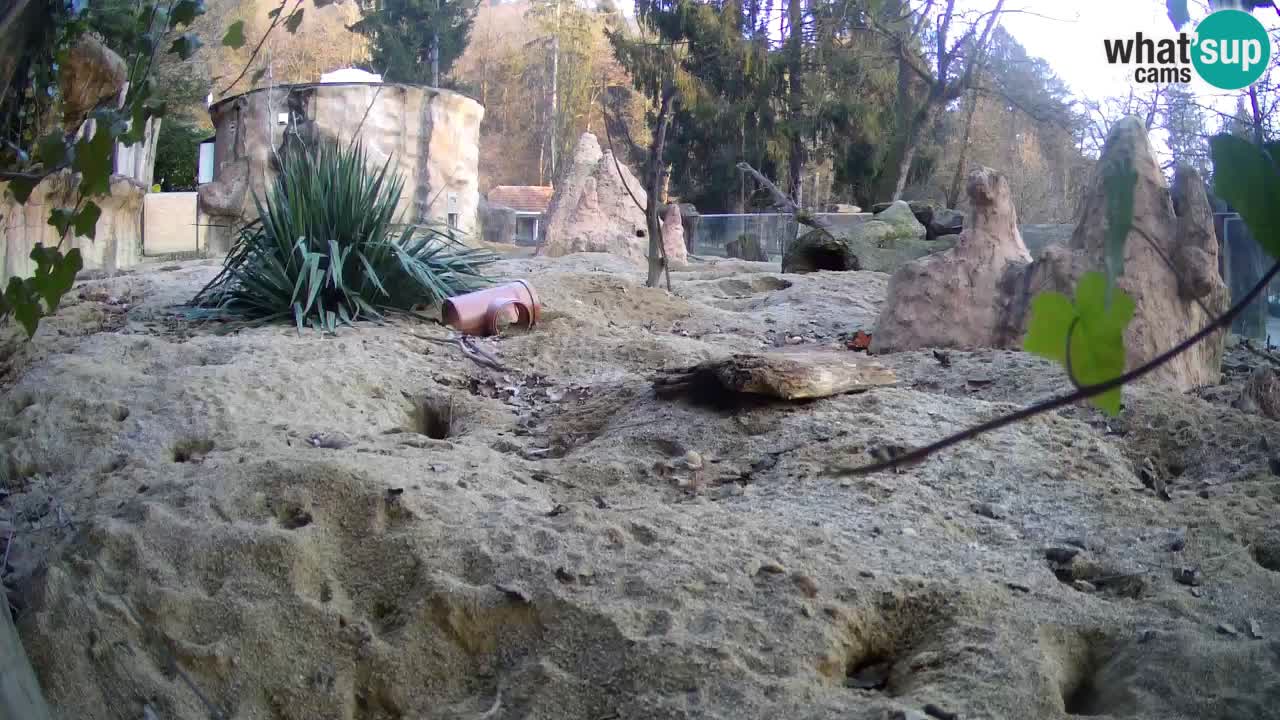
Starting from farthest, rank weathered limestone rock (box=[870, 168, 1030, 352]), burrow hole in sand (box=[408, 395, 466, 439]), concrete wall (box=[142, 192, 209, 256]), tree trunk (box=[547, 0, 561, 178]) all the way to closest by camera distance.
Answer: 1. tree trunk (box=[547, 0, 561, 178])
2. concrete wall (box=[142, 192, 209, 256])
3. weathered limestone rock (box=[870, 168, 1030, 352])
4. burrow hole in sand (box=[408, 395, 466, 439])

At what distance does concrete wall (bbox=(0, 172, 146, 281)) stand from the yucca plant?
1.55 metres

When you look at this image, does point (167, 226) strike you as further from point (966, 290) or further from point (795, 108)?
point (966, 290)

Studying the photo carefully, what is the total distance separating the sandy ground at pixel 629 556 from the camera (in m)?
2.05

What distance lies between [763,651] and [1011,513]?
1114mm

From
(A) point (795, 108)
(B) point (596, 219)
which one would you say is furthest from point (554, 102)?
(B) point (596, 219)

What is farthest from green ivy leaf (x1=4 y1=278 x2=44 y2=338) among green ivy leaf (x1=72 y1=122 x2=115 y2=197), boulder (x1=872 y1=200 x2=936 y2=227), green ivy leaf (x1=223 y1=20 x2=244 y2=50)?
boulder (x1=872 y1=200 x2=936 y2=227)

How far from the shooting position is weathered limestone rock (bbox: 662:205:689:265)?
40.6 ft

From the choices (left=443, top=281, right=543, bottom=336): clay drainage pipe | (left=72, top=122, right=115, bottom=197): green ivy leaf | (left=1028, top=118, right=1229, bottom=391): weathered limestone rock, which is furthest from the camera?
(left=443, top=281, right=543, bottom=336): clay drainage pipe

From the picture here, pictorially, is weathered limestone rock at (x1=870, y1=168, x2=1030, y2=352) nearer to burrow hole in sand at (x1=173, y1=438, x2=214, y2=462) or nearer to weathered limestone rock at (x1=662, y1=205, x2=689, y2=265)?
burrow hole in sand at (x1=173, y1=438, x2=214, y2=462)

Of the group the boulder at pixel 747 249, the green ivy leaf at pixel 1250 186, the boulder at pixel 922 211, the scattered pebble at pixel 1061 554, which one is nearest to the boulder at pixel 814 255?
the boulder at pixel 922 211

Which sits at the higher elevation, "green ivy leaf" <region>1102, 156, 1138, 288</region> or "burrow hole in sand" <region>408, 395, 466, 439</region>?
"green ivy leaf" <region>1102, 156, 1138, 288</region>

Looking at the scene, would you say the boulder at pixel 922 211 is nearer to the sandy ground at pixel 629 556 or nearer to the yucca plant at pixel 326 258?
the yucca plant at pixel 326 258

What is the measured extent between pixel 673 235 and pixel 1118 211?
12036mm

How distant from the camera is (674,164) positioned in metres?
24.2
